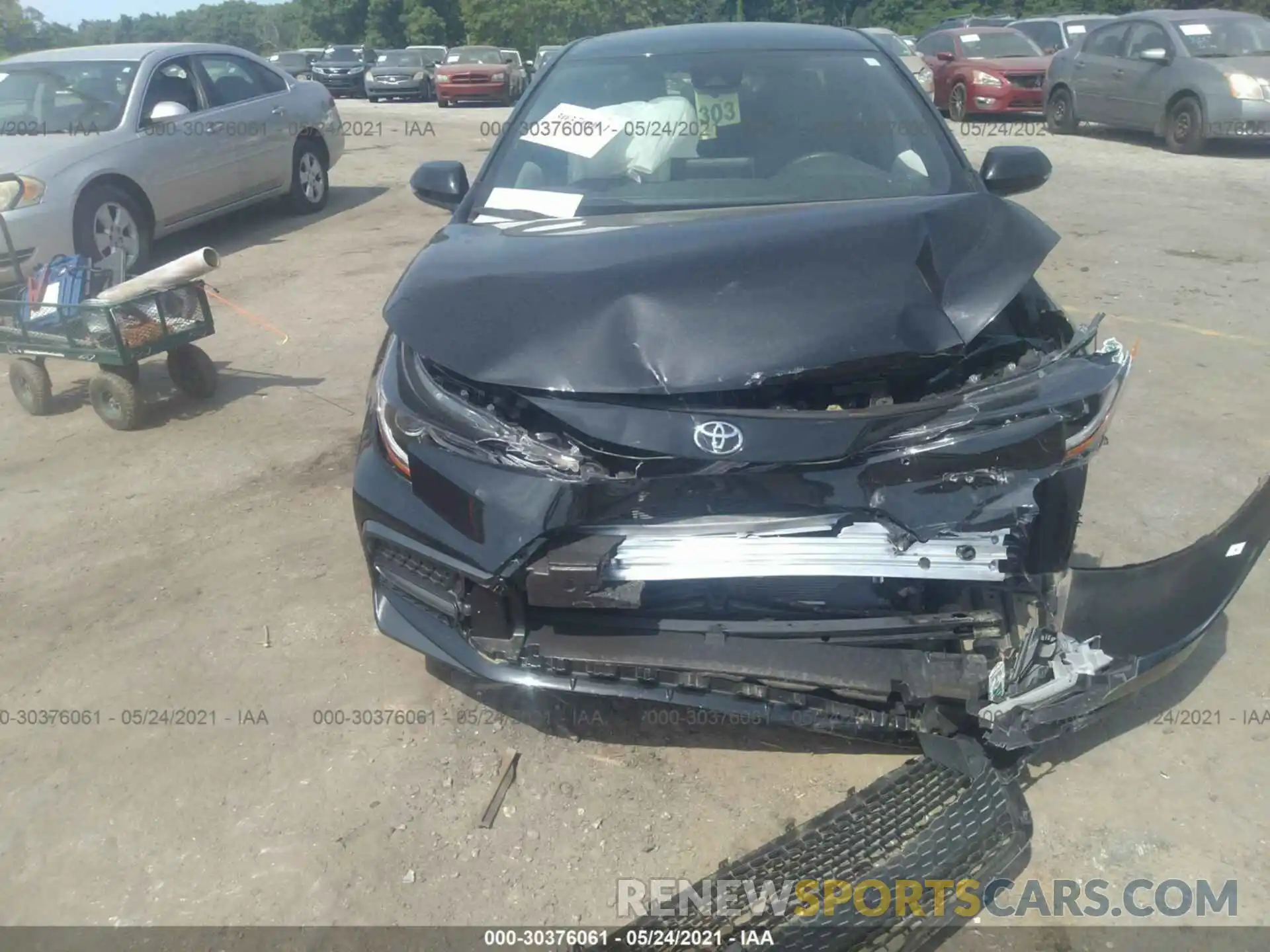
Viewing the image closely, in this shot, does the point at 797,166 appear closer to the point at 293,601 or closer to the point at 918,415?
the point at 918,415

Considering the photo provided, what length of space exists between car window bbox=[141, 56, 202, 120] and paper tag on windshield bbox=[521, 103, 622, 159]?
5.58 m

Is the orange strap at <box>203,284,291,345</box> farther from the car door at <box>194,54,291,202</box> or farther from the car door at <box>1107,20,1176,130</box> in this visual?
the car door at <box>1107,20,1176,130</box>

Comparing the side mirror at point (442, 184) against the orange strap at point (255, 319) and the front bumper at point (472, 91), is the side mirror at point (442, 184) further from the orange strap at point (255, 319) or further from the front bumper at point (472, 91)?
the front bumper at point (472, 91)

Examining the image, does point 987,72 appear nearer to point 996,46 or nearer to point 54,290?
point 996,46

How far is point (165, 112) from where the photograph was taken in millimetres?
8102

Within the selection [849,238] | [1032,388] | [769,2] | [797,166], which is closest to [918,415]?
[1032,388]

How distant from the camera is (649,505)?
8.07ft

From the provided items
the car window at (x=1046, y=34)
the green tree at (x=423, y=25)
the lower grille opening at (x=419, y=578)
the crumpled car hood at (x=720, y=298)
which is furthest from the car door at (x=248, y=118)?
the green tree at (x=423, y=25)

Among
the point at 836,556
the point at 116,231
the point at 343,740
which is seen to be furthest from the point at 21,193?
the point at 836,556

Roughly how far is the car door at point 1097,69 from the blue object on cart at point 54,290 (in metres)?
12.1

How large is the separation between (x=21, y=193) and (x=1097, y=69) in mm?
12137

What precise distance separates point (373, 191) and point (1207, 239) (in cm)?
811

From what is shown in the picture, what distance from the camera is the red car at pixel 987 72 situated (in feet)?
50.4

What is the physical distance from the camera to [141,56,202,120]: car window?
8.35 metres
